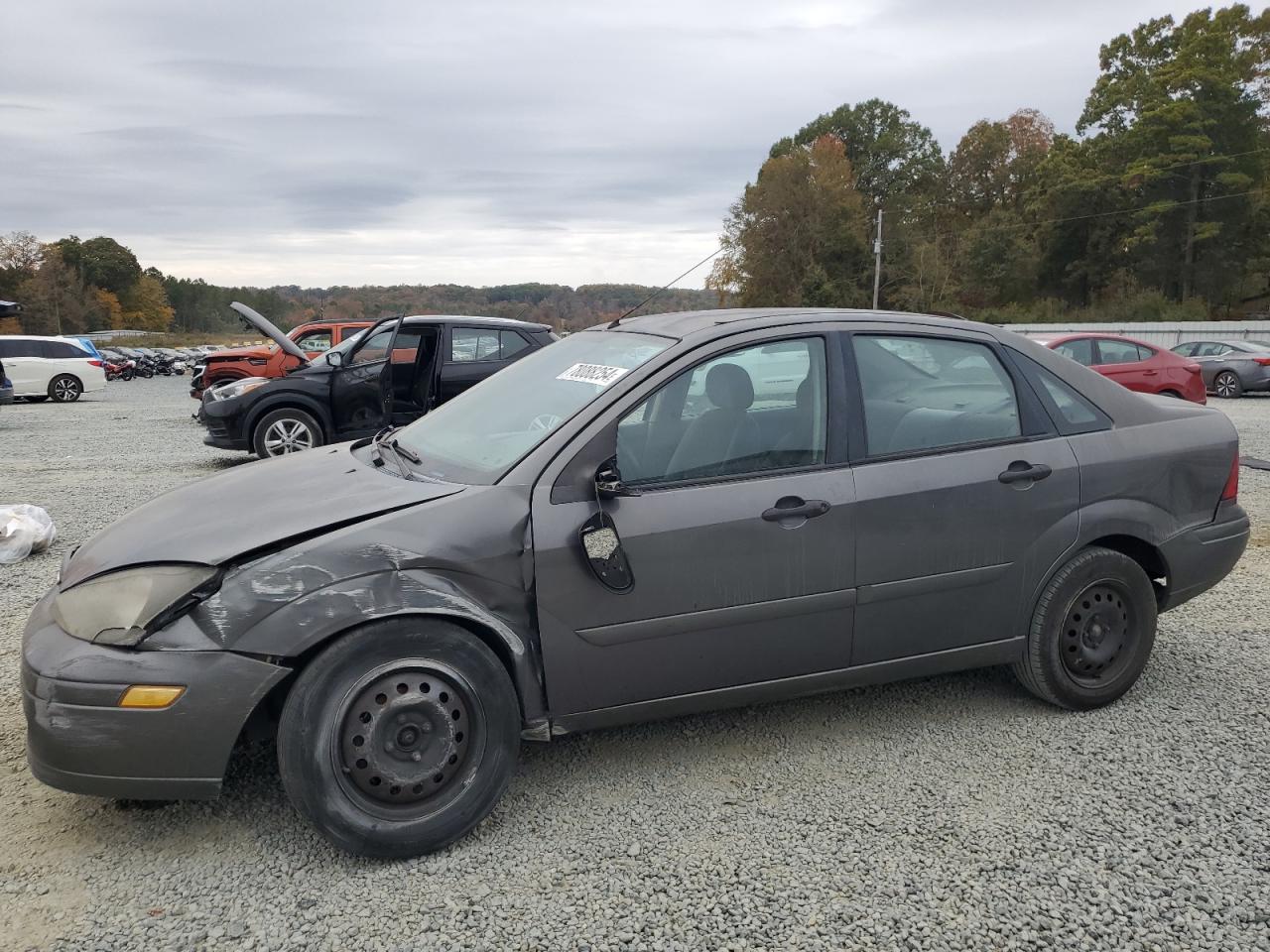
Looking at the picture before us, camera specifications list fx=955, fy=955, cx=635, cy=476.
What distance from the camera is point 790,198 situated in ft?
212

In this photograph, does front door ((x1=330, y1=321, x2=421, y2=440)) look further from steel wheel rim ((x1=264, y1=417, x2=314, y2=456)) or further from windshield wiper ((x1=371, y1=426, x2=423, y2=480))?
windshield wiper ((x1=371, y1=426, x2=423, y2=480))

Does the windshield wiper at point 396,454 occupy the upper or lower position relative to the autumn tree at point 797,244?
lower

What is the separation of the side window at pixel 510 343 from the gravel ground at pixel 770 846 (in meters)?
7.53

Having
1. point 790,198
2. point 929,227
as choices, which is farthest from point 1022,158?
point 790,198

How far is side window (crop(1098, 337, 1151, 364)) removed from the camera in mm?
15227

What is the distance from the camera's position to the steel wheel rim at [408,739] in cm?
278

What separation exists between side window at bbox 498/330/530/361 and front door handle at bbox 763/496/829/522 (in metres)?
8.22

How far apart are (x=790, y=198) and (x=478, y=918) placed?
216 ft

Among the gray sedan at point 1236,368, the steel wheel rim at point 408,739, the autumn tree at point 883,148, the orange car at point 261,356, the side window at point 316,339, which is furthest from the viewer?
the autumn tree at point 883,148

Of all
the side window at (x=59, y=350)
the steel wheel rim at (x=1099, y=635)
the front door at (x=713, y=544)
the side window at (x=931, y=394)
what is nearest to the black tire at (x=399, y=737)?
the front door at (x=713, y=544)

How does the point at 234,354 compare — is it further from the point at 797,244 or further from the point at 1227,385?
the point at 797,244

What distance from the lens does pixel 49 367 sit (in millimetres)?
23156

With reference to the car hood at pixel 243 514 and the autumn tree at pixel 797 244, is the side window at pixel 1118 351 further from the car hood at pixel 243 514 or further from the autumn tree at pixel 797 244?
the autumn tree at pixel 797 244

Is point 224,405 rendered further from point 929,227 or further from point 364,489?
point 929,227
